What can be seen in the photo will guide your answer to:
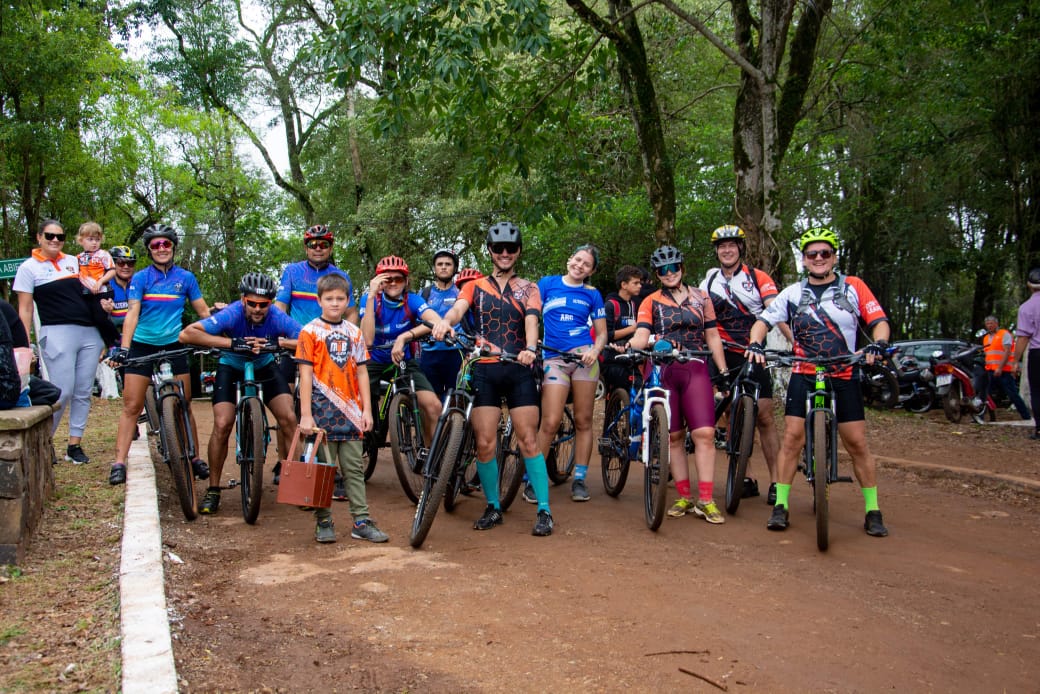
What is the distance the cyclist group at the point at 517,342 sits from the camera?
679 centimetres

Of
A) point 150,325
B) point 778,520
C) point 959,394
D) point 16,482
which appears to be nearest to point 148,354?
point 150,325

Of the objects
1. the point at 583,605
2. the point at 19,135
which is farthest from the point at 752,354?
the point at 19,135

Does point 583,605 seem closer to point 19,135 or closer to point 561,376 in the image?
point 561,376

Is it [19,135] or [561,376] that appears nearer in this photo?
[561,376]

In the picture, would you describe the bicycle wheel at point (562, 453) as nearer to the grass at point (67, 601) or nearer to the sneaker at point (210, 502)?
the sneaker at point (210, 502)

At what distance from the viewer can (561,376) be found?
7754mm

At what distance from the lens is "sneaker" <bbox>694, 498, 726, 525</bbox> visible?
7.32 m

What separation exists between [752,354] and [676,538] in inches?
58.3

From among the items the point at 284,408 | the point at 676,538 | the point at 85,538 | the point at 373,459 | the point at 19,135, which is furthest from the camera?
the point at 19,135

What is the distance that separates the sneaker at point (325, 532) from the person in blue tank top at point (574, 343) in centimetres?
185

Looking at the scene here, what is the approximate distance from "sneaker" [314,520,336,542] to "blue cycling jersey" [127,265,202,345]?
90.5 inches

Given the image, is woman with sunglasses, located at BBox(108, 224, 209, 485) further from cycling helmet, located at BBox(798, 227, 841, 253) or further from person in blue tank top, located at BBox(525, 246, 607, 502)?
cycling helmet, located at BBox(798, 227, 841, 253)

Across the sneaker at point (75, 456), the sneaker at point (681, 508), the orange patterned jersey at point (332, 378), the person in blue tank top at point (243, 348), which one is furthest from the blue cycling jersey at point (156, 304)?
the sneaker at point (681, 508)

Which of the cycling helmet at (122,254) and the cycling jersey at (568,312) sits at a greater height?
the cycling helmet at (122,254)
